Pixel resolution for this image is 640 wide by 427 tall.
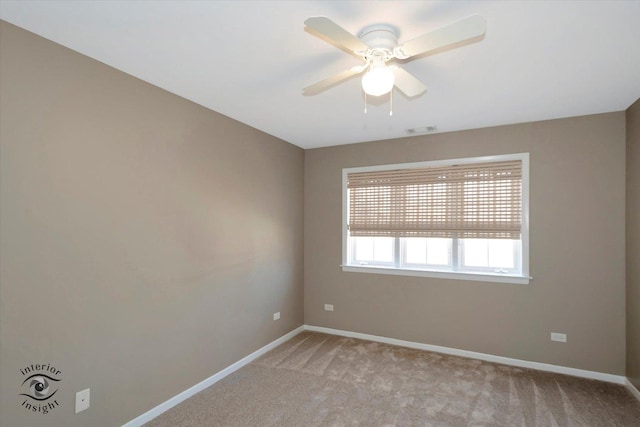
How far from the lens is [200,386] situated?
9.67ft

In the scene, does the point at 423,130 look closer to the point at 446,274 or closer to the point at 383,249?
the point at 383,249

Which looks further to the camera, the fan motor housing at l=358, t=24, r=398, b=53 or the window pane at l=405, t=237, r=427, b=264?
the window pane at l=405, t=237, r=427, b=264

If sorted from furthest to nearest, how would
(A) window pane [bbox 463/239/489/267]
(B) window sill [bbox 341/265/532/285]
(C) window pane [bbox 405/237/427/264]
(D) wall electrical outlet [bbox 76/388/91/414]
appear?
(C) window pane [bbox 405/237/427/264] < (A) window pane [bbox 463/239/489/267] < (B) window sill [bbox 341/265/532/285] < (D) wall electrical outlet [bbox 76/388/91/414]

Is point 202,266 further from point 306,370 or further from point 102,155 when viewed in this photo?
point 306,370

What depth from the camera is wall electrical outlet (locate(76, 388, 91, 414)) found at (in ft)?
Answer: 6.86

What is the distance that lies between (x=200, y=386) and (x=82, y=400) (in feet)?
3.33

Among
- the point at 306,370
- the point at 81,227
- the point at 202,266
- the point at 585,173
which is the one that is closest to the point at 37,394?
the point at 81,227

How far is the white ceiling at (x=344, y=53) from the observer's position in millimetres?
1651

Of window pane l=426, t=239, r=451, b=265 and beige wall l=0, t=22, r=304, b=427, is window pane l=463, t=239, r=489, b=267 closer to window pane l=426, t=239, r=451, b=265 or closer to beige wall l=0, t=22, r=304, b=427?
window pane l=426, t=239, r=451, b=265

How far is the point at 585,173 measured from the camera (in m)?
3.20

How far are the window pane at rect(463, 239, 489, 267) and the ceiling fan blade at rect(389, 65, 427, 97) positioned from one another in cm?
229

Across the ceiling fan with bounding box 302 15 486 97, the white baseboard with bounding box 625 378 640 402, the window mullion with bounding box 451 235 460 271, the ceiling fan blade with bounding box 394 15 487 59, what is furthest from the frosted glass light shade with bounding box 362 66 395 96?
the white baseboard with bounding box 625 378 640 402

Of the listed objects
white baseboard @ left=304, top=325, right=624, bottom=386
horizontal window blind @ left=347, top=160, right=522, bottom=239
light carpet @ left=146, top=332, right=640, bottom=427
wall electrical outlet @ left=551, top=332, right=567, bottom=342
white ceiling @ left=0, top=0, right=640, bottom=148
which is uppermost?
white ceiling @ left=0, top=0, right=640, bottom=148

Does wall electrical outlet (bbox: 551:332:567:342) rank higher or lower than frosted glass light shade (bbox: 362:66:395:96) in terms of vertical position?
lower
